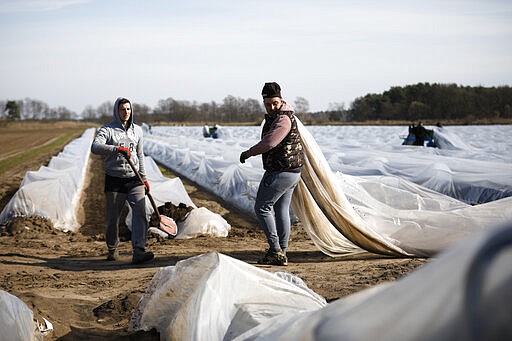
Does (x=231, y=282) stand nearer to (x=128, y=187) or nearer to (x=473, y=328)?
(x=473, y=328)

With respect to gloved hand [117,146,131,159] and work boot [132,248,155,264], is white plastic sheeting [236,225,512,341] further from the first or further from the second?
work boot [132,248,155,264]

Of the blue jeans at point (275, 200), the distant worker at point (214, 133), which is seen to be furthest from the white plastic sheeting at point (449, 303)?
the distant worker at point (214, 133)

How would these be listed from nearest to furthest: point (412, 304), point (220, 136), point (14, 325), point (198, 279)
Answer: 1. point (412, 304)
2. point (14, 325)
3. point (198, 279)
4. point (220, 136)

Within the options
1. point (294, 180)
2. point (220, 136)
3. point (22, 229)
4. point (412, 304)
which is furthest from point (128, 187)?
point (220, 136)

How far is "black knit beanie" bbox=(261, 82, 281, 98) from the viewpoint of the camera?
5.41 metres

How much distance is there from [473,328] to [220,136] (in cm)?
3504

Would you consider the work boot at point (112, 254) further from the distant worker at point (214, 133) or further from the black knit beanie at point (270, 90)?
the distant worker at point (214, 133)

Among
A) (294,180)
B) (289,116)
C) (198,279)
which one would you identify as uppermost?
(289,116)

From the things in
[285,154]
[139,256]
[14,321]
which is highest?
[285,154]

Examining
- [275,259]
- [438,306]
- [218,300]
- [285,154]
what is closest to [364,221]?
[275,259]

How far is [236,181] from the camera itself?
1124cm

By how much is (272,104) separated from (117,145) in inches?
72.3

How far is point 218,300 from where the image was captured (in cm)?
311

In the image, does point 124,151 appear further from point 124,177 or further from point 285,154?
point 285,154
